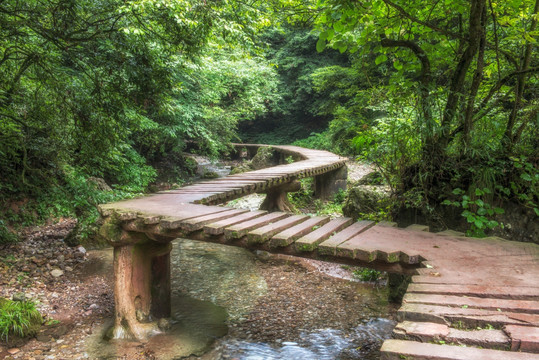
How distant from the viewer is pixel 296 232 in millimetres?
3166

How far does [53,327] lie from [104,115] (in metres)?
3.01

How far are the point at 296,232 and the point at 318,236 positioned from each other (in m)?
0.21

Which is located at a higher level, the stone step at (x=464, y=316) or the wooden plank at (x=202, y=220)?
the wooden plank at (x=202, y=220)

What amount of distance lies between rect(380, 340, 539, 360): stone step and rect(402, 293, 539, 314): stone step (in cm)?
40

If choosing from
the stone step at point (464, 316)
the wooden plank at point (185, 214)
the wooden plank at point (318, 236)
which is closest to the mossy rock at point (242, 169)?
the wooden plank at point (185, 214)

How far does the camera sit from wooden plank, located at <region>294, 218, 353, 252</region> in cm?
293

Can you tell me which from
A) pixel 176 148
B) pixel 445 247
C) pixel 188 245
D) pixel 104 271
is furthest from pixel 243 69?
pixel 445 247

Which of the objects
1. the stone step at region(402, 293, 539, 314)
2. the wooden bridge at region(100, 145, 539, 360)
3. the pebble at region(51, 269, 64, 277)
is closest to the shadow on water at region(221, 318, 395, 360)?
the wooden bridge at region(100, 145, 539, 360)

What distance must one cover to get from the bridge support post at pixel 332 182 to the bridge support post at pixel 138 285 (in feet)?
24.5

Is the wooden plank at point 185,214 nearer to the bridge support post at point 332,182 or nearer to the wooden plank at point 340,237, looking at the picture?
the wooden plank at point 340,237

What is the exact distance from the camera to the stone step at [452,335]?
61.4 inches

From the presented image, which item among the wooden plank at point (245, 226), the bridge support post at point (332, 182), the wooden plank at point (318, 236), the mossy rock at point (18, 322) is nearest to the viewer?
the wooden plank at point (318, 236)

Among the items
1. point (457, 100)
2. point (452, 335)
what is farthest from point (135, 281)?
point (457, 100)

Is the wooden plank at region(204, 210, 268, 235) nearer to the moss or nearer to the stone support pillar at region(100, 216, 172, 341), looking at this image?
the stone support pillar at region(100, 216, 172, 341)
